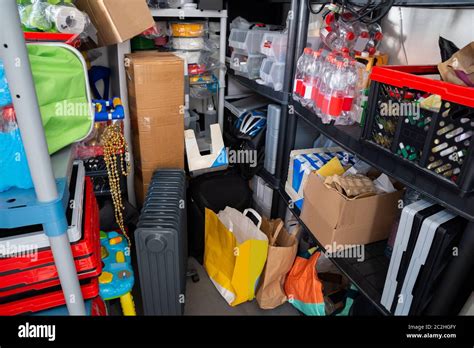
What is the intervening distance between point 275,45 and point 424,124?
0.99m

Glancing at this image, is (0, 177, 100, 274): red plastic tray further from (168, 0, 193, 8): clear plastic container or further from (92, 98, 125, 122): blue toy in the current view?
(168, 0, 193, 8): clear plastic container

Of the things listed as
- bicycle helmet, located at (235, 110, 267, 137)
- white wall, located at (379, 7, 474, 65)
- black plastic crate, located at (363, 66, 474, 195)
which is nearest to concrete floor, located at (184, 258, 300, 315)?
bicycle helmet, located at (235, 110, 267, 137)

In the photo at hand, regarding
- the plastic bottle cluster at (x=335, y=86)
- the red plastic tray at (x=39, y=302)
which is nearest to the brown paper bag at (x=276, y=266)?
the plastic bottle cluster at (x=335, y=86)

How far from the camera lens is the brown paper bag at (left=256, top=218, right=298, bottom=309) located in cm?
157

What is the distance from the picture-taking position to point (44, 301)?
103 centimetres

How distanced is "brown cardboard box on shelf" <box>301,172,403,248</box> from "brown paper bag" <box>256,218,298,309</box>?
279 millimetres

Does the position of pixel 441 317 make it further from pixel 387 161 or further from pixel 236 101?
pixel 236 101

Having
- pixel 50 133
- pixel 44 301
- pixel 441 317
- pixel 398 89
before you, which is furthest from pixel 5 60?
pixel 441 317

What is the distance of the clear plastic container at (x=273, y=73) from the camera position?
5.43 ft

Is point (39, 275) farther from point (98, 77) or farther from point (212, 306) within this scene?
point (98, 77)

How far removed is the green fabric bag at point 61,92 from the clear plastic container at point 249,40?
121cm

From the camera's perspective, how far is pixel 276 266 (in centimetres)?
159

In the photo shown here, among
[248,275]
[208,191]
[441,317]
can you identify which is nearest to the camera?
[441,317]

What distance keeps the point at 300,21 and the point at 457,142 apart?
92 centimetres
